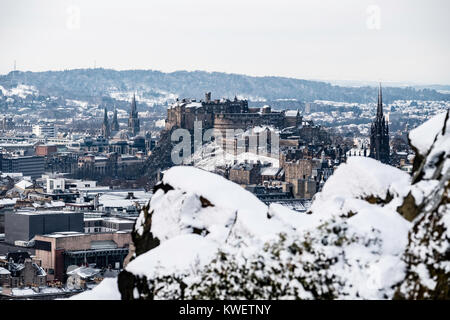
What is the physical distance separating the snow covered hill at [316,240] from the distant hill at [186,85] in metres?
44.4

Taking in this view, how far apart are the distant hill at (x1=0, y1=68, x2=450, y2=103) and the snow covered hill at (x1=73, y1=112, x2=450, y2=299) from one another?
1749 inches

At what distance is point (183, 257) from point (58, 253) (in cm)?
2195

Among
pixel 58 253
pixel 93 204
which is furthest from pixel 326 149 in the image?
pixel 58 253

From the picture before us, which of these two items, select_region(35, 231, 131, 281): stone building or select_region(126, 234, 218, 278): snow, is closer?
select_region(126, 234, 218, 278): snow

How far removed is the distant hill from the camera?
241ft

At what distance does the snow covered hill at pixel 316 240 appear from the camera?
16.7 feet

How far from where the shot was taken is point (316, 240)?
540cm

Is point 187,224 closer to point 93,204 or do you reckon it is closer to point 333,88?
point 93,204

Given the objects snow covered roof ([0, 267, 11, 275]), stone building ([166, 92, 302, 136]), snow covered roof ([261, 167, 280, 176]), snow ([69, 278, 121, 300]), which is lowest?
snow covered roof ([261, 167, 280, 176])

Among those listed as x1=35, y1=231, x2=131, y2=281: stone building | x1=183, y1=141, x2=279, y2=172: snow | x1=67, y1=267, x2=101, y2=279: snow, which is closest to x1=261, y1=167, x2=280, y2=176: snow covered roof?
x1=183, y1=141, x2=279, y2=172: snow

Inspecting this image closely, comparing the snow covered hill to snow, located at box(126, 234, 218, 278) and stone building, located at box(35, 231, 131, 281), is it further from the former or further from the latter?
stone building, located at box(35, 231, 131, 281)

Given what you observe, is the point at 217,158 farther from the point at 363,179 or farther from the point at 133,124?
the point at 363,179

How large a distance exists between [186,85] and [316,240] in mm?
86732

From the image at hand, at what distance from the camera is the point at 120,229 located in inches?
1224
